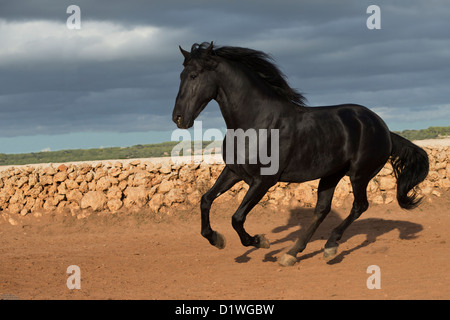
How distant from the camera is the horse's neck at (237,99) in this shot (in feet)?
22.1

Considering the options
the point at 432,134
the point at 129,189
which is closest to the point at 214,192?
the point at 129,189

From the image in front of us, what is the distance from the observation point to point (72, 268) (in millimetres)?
8359

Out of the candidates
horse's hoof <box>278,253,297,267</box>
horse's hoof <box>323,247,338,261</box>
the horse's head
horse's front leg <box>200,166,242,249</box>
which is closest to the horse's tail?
horse's hoof <box>323,247,338,261</box>

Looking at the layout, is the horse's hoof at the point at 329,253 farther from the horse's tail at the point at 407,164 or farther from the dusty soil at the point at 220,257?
the horse's tail at the point at 407,164

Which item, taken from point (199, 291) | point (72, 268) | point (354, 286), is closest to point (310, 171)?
point (354, 286)

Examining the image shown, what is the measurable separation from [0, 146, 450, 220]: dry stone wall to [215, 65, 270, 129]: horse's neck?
620 centimetres

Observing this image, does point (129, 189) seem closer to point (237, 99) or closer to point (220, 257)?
point (220, 257)

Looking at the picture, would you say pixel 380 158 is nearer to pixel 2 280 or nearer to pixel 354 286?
pixel 354 286

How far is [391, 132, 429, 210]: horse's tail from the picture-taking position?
28.6 ft

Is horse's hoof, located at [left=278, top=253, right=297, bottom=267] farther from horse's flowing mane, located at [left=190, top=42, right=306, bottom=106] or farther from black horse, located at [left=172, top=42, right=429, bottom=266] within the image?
horse's flowing mane, located at [left=190, top=42, right=306, bottom=106]

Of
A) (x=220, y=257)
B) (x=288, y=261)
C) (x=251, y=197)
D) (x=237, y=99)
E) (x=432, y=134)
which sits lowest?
(x=220, y=257)

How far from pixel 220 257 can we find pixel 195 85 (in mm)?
3253

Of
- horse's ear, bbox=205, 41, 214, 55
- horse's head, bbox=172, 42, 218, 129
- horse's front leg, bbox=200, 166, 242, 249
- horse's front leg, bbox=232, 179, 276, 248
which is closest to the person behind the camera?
horse's head, bbox=172, 42, 218, 129

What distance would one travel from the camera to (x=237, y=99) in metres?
6.76
